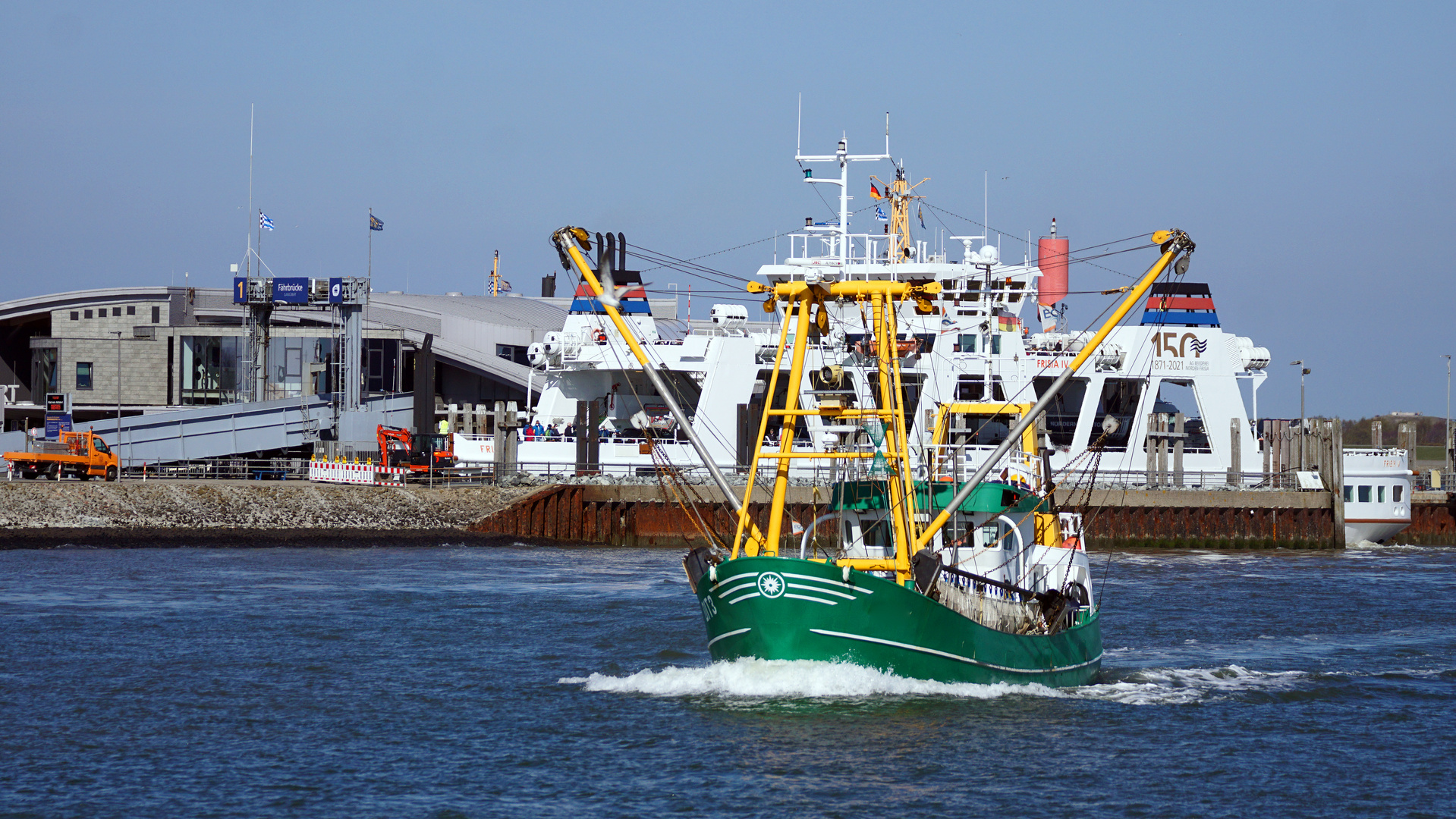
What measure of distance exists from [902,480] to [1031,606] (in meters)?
4.79

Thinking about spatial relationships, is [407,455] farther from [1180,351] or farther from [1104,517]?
[1180,351]

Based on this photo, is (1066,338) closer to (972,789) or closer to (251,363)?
(251,363)

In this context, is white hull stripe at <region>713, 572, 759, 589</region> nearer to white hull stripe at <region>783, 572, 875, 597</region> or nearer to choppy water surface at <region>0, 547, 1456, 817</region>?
white hull stripe at <region>783, 572, 875, 597</region>

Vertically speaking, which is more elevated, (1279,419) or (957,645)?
(1279,419)

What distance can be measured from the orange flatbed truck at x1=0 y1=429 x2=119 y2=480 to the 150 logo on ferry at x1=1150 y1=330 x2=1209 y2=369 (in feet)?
148

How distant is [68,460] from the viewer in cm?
5800

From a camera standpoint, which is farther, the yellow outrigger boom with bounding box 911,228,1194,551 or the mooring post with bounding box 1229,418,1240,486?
the mooring post with bounding box 1229,418,1240,486

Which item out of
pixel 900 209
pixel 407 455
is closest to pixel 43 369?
pixel 407 455

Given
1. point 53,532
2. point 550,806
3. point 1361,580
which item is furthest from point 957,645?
point 53,532

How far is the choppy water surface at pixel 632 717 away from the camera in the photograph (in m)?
20.8

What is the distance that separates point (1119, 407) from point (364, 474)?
Result: 35.2 metres

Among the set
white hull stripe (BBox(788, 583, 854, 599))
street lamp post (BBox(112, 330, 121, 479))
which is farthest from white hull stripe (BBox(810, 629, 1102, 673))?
street lamp post (BBox(112, 330, 121, 479))

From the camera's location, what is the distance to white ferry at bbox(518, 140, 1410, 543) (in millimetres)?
62000

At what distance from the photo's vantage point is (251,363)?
251 ft
